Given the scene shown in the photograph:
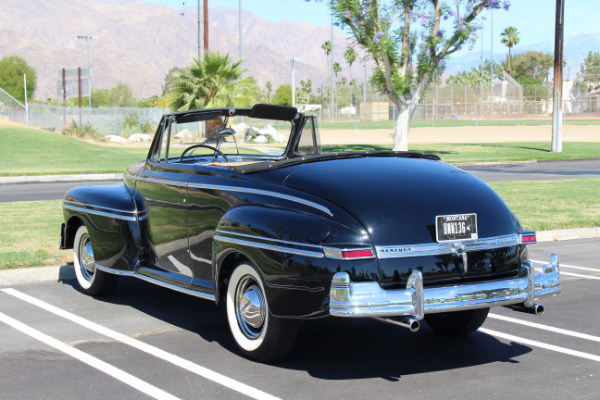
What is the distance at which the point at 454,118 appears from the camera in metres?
80.3

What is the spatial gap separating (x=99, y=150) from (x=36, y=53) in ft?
544

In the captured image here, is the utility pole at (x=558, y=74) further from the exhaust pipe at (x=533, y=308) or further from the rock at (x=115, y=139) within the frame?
the exhaust pipe at (x=533, y=308)

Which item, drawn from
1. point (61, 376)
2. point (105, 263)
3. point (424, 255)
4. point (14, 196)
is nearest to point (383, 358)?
point (424, 255)

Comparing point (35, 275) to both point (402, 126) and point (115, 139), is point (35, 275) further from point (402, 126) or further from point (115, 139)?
point (115, 139)

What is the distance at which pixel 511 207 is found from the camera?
518 inches

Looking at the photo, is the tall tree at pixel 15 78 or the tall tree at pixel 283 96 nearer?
the tall tree at pixel 15 78

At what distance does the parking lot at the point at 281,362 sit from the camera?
187 inches

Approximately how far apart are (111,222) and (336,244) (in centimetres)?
289

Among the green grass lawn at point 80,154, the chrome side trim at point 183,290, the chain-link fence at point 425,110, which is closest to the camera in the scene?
the chrome side trim at point 183,290

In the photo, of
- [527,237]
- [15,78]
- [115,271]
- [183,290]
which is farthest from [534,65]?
[183,290]

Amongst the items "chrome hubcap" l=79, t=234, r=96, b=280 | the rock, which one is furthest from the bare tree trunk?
"chrome hubcap" l=79, t=234, r=96, b=280

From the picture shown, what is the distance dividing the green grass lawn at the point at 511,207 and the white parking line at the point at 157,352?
1253mm

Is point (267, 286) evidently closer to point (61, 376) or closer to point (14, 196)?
point (61, 376)

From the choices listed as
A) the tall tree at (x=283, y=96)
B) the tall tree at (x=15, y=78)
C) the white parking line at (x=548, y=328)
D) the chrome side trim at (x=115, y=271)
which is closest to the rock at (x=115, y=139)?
the chrome side trim at (x=115, y=271)
